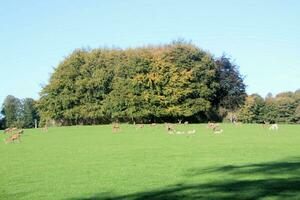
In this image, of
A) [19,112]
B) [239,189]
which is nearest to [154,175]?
[239,189]

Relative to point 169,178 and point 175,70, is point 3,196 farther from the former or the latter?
point 175,70

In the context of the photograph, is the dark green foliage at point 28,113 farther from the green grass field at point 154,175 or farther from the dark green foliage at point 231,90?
the green grass field at point 154,175

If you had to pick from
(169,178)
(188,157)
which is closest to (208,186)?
(169,178)

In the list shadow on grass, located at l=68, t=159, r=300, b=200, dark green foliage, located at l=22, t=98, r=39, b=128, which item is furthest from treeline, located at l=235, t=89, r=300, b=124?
shadow on grass, located at l=68, t=159, r=300, b=200

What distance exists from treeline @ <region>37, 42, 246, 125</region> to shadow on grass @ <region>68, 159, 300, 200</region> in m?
38.0

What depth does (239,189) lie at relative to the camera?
8492 millimetres

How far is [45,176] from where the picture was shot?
11125 mm

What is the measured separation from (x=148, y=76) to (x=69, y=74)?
28.3 feet

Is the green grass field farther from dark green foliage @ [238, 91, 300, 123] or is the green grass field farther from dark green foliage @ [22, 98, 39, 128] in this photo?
dark green foliage @ [22, 98, 39, 128]

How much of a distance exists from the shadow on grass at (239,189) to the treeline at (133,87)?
125 ft

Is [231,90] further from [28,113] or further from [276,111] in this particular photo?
[28,113]

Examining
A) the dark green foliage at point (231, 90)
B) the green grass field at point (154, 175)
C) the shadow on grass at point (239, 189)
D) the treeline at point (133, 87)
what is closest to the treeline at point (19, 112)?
the treeline at point (133, 87)

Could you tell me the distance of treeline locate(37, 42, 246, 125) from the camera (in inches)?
1925

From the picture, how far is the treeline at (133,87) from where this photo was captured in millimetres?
48906
